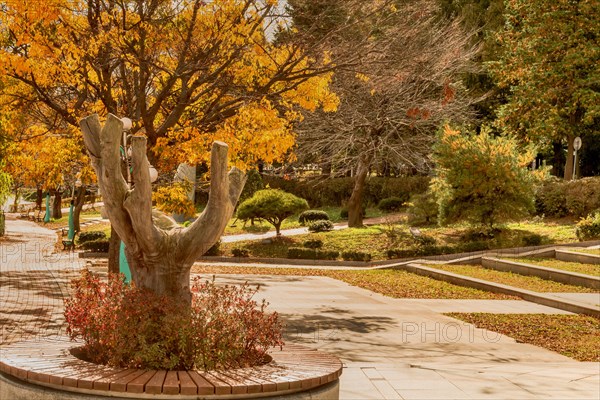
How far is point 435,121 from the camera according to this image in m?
39.8

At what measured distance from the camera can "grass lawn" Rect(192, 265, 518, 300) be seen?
19016mm

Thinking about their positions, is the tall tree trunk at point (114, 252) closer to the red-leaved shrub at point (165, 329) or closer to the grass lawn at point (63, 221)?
the red-leaved shrub at point (165, 329)

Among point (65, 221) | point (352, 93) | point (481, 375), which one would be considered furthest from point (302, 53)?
point (65, 221)

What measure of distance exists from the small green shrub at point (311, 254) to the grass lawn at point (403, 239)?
1.00 m

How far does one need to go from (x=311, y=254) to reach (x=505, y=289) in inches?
441

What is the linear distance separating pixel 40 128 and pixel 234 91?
5.46 meters

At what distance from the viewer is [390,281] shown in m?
22.2

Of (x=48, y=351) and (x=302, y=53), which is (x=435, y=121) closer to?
A: (x=302, y=53)

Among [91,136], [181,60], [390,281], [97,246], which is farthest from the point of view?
[97,246]

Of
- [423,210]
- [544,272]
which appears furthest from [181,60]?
[423,210]

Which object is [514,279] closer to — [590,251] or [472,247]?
Answer: [590,251]

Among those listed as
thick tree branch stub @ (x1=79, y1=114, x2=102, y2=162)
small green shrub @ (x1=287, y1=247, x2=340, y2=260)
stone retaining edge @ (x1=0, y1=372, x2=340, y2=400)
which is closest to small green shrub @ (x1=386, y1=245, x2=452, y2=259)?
small green shrub @ (x1=287, y1=247, x2=340, y2=260)

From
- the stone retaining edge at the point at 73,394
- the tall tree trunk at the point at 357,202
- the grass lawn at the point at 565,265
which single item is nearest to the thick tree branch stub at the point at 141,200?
the stone retaining edge at the point at 73,394

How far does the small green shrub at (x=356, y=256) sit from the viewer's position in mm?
28688
